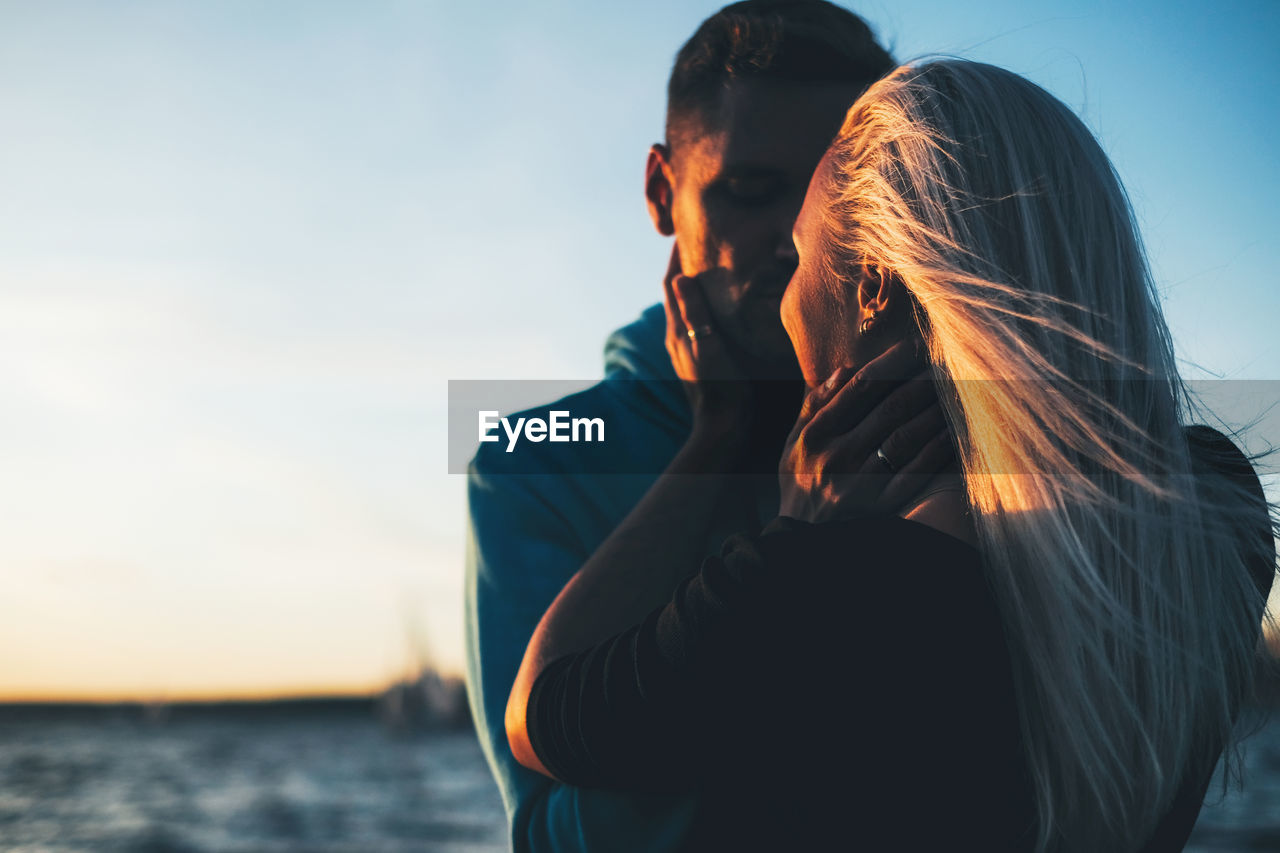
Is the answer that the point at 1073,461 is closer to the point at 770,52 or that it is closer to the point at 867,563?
the point at 867,563

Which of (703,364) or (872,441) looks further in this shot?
(703,364)

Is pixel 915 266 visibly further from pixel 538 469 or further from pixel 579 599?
pixel 538 469

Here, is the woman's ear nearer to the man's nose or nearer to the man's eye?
the man's nose

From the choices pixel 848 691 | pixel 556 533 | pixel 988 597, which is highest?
pixel 988 597

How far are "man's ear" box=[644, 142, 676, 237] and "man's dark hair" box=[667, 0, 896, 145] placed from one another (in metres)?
0.06

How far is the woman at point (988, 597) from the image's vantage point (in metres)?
1.17

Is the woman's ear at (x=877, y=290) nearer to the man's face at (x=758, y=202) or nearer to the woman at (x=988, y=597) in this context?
the woman at (x=988, y=597)

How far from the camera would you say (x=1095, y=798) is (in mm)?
1237

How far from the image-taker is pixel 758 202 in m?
2.41

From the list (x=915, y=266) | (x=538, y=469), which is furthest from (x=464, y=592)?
(x=915, y=266)

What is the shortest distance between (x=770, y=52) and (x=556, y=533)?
1.42m

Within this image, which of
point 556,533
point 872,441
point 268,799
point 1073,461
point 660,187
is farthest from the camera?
point 268,799

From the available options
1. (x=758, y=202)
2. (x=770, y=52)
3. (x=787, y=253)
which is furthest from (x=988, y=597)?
(x=770, y=52)

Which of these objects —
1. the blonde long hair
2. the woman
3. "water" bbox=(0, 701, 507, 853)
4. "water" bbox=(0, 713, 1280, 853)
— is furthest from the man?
"water" bbox=(0, 701, 507, 853)
